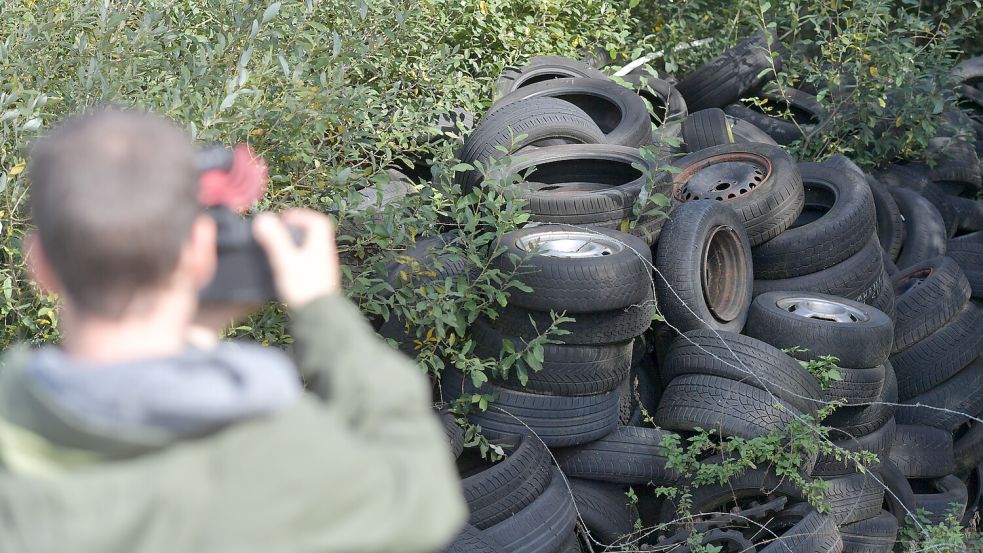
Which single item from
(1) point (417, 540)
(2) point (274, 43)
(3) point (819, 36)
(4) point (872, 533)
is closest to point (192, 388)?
(1) point (417, 540)

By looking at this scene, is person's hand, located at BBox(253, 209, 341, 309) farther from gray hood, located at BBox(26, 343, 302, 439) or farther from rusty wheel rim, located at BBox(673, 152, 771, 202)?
rusty wheel rim, located at BBox(673, 152, 771, 202)

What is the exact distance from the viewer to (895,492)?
17.4ft

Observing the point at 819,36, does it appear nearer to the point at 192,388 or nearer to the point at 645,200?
the point at 645,200

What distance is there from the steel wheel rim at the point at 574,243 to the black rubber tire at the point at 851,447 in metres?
1.42

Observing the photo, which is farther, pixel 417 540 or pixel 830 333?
pixel 830 333

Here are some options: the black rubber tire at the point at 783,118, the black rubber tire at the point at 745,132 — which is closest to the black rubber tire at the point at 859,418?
the black rubber tire at the point at 745,132

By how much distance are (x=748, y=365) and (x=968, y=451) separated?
6.78ft

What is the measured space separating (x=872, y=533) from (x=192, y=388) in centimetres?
456

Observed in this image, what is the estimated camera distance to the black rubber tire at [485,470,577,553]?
14.2ft

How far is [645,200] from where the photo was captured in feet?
18.0

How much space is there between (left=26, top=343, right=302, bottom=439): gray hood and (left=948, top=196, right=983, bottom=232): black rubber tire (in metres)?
7.96

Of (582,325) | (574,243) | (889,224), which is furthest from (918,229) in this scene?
(582,325)

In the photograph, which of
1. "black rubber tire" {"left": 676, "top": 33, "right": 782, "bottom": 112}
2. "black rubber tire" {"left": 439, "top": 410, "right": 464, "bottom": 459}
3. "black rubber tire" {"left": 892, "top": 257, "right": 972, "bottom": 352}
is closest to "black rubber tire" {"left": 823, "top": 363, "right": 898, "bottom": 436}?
"black rubber tire" {"left": 892, "top": 257, "right": 972, "bottom": 352}

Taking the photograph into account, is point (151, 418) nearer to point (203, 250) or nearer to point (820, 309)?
point (203, 250)
